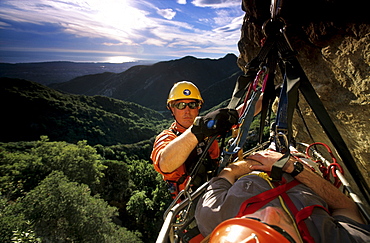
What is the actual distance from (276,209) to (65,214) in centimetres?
1551

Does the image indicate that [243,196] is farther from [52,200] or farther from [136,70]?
[136,70]

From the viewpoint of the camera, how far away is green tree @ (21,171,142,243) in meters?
11.9

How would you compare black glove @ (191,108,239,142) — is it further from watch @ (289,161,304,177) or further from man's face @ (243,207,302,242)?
man's face @ (243,207,302,242)

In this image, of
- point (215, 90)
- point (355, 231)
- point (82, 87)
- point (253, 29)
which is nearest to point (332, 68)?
point (253, 29)

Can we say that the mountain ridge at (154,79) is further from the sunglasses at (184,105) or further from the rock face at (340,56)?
the rock face at (340,56)

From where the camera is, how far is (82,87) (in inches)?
7057

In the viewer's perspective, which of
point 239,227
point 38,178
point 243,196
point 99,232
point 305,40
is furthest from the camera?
point 38,178

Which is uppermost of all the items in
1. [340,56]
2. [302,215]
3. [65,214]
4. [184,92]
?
[340,56]

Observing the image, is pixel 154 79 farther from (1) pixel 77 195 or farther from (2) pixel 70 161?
(1) pixel 77 195

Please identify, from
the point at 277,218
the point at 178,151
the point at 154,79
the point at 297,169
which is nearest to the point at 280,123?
the point at 297,169

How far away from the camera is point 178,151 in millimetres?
2115

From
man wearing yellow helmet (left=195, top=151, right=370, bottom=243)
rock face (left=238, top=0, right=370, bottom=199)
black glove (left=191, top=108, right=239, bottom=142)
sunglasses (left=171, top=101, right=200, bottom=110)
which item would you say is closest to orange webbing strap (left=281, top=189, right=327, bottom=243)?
man wearing yellow helmet (left=195, top=151, right=370, bottom=243)

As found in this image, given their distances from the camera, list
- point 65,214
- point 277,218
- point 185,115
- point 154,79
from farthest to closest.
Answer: point 154,79 → point 65,214 → point 185,115 → point 277,218

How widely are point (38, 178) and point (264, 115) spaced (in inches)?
890
